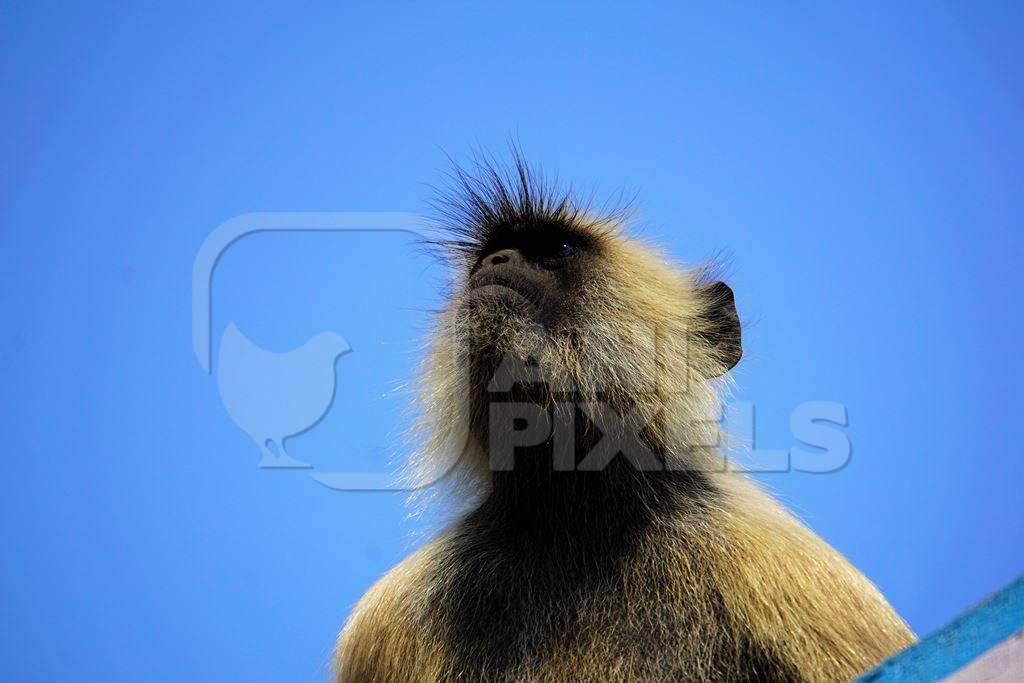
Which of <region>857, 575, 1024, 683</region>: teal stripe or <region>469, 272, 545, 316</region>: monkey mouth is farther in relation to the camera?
<region>469, 272, 545, 316</region>: monkey mouth

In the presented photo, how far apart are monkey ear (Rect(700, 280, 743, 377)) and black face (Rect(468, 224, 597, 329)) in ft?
2.34

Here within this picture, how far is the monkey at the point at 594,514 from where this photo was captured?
3963 mm

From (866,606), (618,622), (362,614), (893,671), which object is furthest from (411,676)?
(893,671)

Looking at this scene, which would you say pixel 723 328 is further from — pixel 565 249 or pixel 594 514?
pixel 594 514

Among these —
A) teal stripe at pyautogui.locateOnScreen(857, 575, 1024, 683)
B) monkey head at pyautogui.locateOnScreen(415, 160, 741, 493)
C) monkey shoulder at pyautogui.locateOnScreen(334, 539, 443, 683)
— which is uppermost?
Answer: monkey head at pyautogui.locateOnScreen(415, 160, 741, 493)

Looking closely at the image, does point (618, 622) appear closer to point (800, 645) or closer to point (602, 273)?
point (800, 645)

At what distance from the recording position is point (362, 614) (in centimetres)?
479

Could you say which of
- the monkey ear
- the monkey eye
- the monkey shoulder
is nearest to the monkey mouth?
the monkey eye

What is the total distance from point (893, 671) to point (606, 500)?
2.25 m

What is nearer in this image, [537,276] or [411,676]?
[411,676]

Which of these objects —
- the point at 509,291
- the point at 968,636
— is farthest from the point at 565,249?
the point at 968,636

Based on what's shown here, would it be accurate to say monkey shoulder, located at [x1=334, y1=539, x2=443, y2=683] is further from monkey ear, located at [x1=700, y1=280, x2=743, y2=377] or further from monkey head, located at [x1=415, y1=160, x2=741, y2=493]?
monkey ear, located at [x1=700, y1=280, x2=743, y2=377]

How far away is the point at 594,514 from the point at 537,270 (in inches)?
53.1

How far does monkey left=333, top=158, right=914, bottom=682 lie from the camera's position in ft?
13.0
